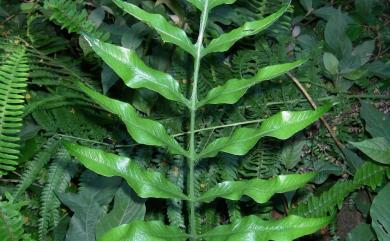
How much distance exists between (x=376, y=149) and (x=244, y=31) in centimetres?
61

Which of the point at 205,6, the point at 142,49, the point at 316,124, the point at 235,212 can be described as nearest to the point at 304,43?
the point at 316,124

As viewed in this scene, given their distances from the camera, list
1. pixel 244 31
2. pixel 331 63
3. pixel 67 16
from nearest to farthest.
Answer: pixel 244 31
pixel 67 16
pixel 331 63

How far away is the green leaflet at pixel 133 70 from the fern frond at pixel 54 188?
1.82 feet

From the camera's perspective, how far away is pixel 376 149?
1.38 meters

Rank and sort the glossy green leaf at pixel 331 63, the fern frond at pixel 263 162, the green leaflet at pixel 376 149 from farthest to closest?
1. the glossy green leaf at pixel 331 63
2. the fern frond at pixel 263 162
3. the green leaflet at pixel 376 149

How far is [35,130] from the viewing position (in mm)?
1533

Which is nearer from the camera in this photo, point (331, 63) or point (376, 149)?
point (376, 149)

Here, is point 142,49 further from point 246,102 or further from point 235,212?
point 235,212

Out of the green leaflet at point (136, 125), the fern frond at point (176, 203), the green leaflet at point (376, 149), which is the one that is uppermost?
the green leaflet at point (376, 149)

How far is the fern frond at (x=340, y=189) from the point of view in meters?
1.34

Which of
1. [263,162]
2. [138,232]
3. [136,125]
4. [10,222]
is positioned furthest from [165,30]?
[263,162]

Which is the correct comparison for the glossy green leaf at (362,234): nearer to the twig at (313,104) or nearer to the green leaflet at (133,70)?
the twig at (313,104)

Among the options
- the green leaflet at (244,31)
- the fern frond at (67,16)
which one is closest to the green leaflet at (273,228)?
the green leaflet at (244,31)

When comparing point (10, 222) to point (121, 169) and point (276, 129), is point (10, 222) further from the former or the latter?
point (276, 129)
